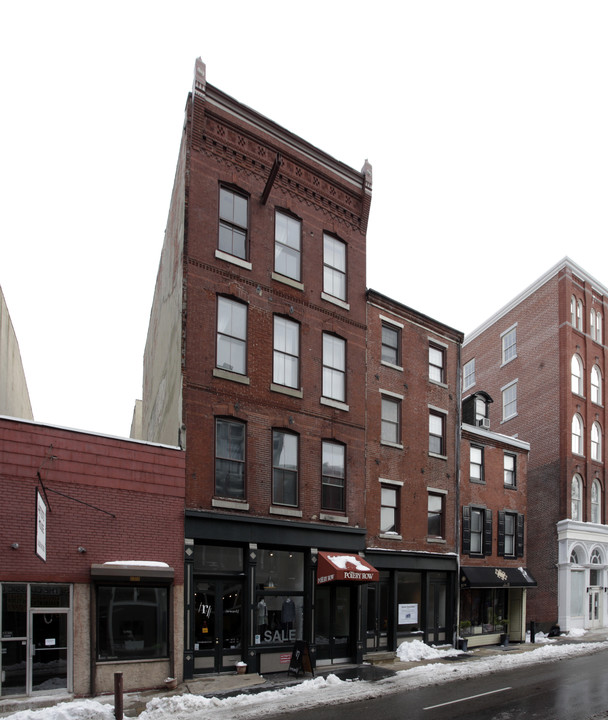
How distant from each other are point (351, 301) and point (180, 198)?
7232mm

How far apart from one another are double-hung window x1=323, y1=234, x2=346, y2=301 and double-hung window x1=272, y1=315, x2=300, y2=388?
2.34 m

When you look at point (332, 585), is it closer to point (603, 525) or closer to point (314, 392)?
point (314, 392)

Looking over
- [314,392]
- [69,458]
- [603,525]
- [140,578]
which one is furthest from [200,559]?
[603,525]

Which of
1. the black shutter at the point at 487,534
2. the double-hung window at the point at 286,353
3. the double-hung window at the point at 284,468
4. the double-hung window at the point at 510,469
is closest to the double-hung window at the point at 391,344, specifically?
the double-hung window at the point at 286,353

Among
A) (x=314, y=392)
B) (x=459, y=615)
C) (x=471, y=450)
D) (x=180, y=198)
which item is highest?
(x=180, y=198)

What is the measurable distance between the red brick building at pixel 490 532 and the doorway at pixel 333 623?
726 centimetres

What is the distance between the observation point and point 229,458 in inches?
818

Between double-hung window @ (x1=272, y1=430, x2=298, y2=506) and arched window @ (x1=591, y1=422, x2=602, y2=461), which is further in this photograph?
arched window @ (x1=591, y1=422, x2=602, y2=461)

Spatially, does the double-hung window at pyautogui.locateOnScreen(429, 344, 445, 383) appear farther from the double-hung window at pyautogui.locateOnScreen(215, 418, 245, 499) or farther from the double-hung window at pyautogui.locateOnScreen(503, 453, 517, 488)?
the double-hung window at pyautogui.locateOnScreen(215, 418, 245, 499)

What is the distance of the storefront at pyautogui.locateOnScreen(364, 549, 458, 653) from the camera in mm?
25016

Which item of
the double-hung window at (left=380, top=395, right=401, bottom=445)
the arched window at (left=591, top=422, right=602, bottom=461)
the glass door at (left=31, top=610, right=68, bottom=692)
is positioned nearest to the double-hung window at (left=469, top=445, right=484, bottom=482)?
the double-hung window at (left=380, top=395, right=401, bottom=445)

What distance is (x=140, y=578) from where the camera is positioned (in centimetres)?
1772

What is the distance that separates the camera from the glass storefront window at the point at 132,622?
17219 millimetres

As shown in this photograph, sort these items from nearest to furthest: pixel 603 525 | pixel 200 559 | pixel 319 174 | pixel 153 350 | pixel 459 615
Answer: pixel 200 559 < pixel 319 174 < pixel 459 615 < pixel 153 350 < pixel 603 525
